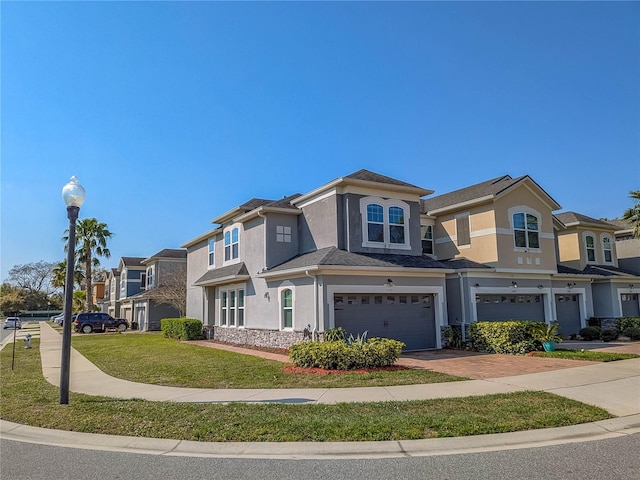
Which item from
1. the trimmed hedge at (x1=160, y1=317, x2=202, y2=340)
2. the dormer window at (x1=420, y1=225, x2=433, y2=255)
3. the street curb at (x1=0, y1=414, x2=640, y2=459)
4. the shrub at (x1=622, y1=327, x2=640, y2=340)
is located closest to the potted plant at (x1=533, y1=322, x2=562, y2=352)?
the dormer window at (x1=420, y1=225, x2=433, y2=255)

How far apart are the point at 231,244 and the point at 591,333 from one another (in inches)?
724

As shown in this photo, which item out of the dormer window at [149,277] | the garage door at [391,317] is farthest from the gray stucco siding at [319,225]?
the dormer window at [149,277]

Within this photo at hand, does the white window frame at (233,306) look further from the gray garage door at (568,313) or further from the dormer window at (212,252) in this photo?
the gray garage door at (568,313)

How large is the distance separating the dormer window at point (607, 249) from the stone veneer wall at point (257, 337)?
20.3m

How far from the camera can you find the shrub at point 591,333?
71.4 ft

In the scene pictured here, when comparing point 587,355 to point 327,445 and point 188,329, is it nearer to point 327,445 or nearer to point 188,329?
point 327,445

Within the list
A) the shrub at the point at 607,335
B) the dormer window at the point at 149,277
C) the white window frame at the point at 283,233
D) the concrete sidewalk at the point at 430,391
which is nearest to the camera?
the concrete sidewalk at the point at 430,391

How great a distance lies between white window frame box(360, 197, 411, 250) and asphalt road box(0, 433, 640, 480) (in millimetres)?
12170

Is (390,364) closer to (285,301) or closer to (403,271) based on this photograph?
(403,271)

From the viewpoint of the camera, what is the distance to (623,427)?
7082 mm

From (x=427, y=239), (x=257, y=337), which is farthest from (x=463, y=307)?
(x=257, y=337)

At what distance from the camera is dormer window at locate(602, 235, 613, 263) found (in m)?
26.5

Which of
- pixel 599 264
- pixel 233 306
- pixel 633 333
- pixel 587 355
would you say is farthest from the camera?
pixel 599 264

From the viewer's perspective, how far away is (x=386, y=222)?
1834cm
